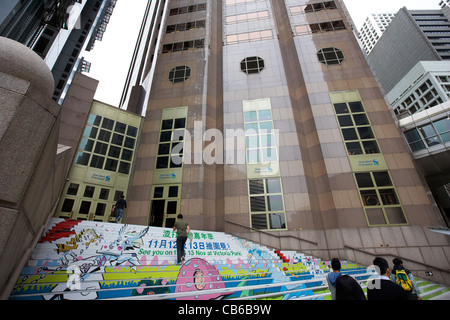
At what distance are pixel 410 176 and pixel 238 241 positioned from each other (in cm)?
1359

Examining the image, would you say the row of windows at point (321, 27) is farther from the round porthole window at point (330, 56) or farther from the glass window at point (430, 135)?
the glass window at point (430, 135)

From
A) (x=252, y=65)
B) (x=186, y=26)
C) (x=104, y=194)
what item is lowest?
(x=104, y=194)

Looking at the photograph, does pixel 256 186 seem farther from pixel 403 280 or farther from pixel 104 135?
pixel 104 135

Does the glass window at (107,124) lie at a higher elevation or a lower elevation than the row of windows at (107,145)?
higher

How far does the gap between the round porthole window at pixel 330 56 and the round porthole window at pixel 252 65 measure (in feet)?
19.6

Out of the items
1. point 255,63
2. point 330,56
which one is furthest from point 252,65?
point 330,56

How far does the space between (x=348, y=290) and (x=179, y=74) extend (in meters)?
23.4

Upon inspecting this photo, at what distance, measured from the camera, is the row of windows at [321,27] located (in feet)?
75.0

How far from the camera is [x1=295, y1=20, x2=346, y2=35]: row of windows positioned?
75.0 feet

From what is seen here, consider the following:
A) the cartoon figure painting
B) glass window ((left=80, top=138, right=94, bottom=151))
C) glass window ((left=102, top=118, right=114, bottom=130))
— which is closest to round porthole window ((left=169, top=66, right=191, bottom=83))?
glass window ((left=102, top=118, right=114, bottom=130))

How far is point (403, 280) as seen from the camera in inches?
198

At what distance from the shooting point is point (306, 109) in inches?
761

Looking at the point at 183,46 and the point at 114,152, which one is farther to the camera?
the point at 183,46
